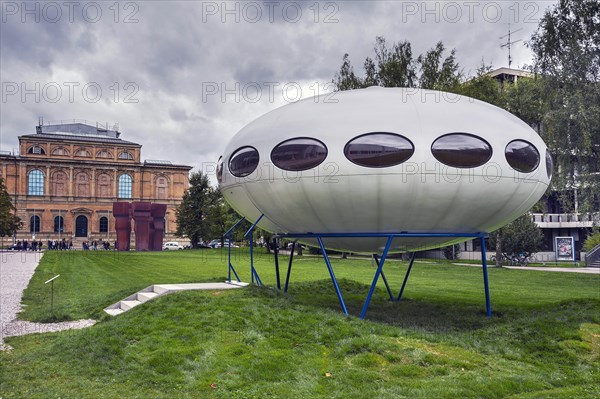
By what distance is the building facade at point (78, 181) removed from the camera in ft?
323

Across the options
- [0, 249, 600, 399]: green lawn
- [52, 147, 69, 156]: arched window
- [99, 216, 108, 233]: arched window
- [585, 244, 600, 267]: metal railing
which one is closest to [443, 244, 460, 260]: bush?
[585, 244, 600, 267]: metal railing

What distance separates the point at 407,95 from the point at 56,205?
101305 mm

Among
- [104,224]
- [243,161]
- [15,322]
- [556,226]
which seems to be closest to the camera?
[243,161]

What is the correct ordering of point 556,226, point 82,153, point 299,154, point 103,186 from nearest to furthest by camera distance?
point 299,154 < point 556,226 < point 82,153 < point 103,186

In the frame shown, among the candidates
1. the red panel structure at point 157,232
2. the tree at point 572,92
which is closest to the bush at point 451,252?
the tree at point 572,92

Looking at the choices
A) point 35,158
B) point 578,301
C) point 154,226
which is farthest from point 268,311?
point 35,158

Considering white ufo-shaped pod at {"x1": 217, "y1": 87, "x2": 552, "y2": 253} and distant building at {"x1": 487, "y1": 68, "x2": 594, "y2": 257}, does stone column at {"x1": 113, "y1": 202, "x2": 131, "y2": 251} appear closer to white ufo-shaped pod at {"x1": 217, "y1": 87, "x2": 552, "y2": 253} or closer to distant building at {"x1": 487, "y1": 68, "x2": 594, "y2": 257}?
distant building at {"x1": 487, "y1": 68, "x2": 594, "y2": 257}

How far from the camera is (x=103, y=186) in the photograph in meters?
106

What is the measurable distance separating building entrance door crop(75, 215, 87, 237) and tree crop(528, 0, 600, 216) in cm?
9388

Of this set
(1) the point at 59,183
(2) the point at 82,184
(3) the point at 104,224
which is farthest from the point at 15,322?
(2) the point at 82,184

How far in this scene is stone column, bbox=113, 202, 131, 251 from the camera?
66.1 metres

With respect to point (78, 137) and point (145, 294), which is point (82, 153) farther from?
point (145, 294)

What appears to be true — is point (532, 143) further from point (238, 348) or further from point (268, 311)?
point (238, 348)

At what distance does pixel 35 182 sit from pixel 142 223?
150 feet
